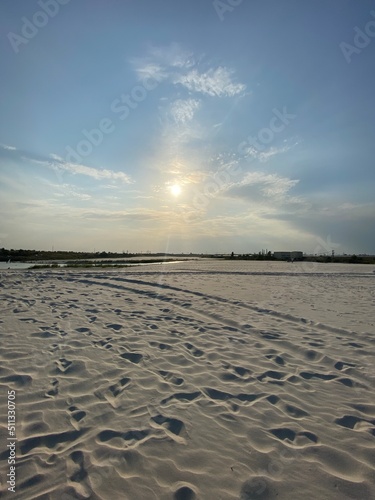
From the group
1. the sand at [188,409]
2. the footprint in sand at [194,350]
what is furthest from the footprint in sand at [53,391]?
the footprint in sand at [194,350]

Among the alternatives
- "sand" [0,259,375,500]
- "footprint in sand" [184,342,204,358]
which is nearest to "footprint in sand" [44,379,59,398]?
"sand" [0,259,375,500]

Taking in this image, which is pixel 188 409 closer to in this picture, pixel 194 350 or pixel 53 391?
pixel 53 391

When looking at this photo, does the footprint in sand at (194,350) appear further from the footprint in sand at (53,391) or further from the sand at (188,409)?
the footprint in sand at (53,391)

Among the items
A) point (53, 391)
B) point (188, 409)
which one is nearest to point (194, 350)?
point (188, 409)

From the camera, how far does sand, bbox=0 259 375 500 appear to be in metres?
2.98

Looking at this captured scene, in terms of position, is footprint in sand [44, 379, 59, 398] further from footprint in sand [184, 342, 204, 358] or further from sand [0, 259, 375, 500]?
footprint in sand [184, 342, 204, 358]

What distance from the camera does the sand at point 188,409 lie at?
2.98m

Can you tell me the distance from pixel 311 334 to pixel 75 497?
22.4ft

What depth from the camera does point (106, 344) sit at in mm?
6812

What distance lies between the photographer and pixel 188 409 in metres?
4.22

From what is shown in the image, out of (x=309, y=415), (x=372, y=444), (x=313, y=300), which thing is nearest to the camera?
(x=372, y=444)

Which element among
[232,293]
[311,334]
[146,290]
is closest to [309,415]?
[311,334]

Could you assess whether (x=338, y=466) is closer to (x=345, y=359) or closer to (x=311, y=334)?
(x=345, y=359)

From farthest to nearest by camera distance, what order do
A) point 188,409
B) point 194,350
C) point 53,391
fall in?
point 194,350
point 53,391
point 188,409
